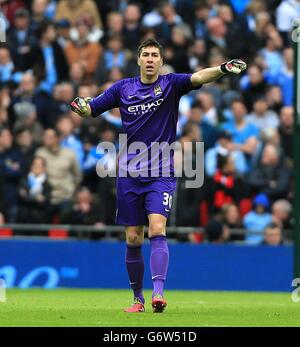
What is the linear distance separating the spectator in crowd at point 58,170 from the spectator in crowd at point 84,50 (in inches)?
106

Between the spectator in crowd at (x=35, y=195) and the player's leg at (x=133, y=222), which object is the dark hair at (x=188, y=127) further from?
the player's leg at (x=133, y=222)

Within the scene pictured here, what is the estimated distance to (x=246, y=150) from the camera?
20.2 m

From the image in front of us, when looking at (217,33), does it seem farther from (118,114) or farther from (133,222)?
(133,222)

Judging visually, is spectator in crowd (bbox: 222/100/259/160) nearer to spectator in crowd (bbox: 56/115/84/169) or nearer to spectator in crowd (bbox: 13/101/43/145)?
spectator in crowd (bbox: 56/115/84/169)

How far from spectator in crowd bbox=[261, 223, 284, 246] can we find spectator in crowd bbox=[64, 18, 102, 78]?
4.77 meters

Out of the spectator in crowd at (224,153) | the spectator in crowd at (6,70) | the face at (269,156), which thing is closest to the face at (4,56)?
the spectator in crowd at (6,70)

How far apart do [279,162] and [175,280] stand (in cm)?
289

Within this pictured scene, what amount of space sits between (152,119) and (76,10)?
36.0 ft

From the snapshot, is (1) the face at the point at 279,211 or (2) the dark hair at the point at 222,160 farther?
(2) the dark hair at the point at 222,160

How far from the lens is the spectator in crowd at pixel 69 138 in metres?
19.6

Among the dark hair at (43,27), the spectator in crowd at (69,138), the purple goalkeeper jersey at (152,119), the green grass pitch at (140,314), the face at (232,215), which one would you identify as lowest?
the green grass pitch at (140,314)

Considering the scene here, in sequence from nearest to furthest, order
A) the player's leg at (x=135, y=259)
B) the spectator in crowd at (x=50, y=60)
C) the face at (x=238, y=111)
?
the player's leg at (x=135, y=259) < the face at (x=238, y=111) < the spectator in crowd at (x=50, y=60)
